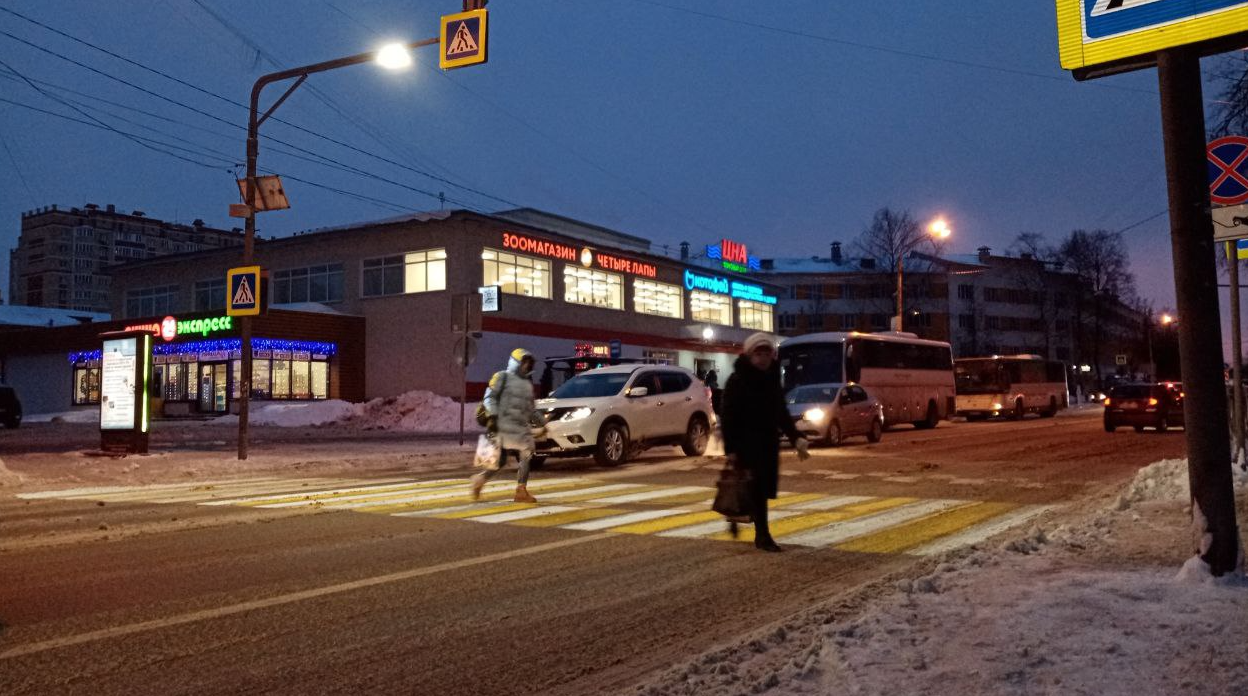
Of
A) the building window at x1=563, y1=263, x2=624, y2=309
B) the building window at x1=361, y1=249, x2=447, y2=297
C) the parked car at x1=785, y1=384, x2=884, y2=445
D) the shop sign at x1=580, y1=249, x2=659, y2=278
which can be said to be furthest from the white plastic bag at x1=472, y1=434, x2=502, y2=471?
the shop sign at x1=580, y1=249, x2=659, y2=278

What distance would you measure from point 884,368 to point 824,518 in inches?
1017

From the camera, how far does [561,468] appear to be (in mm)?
17844

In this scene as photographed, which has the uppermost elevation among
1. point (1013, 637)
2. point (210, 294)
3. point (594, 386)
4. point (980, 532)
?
point (210, 294)

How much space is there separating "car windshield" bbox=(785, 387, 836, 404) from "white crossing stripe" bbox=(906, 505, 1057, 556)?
13.5 meters

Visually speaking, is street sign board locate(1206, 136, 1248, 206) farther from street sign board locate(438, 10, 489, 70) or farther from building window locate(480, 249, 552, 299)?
building window locate(480, 249, 552, 299)

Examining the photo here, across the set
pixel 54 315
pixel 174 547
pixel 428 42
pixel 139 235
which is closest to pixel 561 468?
pixel 428 42

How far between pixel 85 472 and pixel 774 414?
1352 cm

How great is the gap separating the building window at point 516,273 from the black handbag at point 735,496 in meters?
35.1

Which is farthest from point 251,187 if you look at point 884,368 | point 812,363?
point 884,368

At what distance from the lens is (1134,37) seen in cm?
643

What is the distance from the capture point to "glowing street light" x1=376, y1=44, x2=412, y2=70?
51.7ft

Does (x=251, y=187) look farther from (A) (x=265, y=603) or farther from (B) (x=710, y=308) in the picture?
(B) (x=710, y=308)

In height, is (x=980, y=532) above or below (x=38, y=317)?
below

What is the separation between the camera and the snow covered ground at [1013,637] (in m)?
4.06
